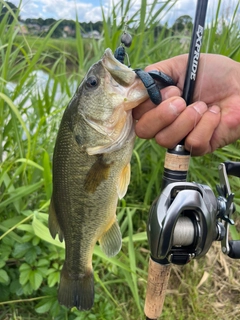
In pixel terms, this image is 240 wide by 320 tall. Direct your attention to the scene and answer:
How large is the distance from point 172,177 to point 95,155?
0.91ft

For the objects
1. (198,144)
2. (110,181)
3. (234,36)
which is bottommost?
(110,181)

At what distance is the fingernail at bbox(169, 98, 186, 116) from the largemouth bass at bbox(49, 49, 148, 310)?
0.08 m

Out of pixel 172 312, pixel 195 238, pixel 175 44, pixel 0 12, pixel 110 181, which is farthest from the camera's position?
pixel 175 44

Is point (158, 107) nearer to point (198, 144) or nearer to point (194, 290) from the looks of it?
point (198, 144)

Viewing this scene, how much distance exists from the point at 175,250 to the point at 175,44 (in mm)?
2126

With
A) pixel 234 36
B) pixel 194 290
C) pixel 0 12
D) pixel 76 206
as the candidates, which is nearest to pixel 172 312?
pixel 194 290

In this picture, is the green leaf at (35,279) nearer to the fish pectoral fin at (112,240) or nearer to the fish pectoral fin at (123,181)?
the fish pectoral fin at (112,240)

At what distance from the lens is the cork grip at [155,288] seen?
1274 millimetres

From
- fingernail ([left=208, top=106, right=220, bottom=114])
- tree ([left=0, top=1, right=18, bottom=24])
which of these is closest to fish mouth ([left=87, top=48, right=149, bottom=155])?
fingernail ([left=208, top=106, right=220, bottom=114])

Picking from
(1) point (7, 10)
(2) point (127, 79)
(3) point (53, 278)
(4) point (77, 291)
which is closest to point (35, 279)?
(3) point (53, 278)

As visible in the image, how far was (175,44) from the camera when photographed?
287 cm

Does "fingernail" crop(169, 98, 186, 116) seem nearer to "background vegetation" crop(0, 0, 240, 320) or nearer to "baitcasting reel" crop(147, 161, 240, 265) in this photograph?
"baitcasting reel" crop(147, 161, 240, 265)

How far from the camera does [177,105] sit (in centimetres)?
111

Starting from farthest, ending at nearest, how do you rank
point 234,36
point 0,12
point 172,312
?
1. point 234,36
2. point 0,12
3. point 172,312
